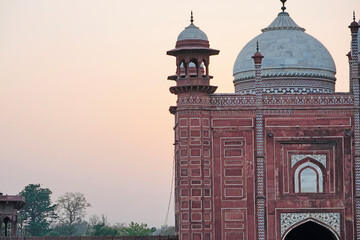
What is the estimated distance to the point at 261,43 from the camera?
35.8m

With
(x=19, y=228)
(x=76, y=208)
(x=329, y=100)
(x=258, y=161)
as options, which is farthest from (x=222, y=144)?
(x=76, y=208)

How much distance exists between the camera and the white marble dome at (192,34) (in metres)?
33.9

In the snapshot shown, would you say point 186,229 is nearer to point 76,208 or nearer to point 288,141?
point 288,141

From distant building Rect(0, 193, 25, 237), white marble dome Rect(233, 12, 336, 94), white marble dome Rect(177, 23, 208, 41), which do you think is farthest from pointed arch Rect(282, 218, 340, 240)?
distant building Rect(0, 193, 25, 237)

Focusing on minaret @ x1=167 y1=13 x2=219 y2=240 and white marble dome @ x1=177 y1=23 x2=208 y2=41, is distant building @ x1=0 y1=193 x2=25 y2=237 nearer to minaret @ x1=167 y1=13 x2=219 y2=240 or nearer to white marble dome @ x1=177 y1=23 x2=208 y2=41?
minaret @ x1=167 y1=13 x2=219 y2=240

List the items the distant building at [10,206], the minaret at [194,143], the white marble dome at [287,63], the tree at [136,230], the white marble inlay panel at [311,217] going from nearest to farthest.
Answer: the minaret at [194,143] → the white marble inlay panel at [311,217] → the white marble dome at [287,63] → the distant building at [10,206] → the tree at [136,230]

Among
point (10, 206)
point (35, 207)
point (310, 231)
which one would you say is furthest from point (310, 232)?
point (35, 207)

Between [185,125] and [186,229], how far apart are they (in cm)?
308

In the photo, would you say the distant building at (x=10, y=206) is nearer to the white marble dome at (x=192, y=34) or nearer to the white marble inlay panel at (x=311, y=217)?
the white marble dome at (x=192, y=34)

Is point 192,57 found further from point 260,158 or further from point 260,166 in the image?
point 260,166

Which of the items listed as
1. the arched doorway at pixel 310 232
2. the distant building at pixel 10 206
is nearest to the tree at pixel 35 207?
the distant building at pixel 10 206

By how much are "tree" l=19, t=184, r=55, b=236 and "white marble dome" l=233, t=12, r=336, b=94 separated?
3202cm

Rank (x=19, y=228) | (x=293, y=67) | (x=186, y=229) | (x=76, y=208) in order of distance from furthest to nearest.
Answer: (x=76, y=208) < (x=19, y=228) < (x=293, y=67) < (x=186, y=229)

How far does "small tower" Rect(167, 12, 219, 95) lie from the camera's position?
33438 millimetres
